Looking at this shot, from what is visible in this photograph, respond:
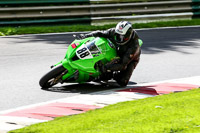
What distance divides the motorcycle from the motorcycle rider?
0.54 ft

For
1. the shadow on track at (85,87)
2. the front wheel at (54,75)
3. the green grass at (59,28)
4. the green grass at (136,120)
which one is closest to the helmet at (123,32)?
the shadow on track at (85,87)

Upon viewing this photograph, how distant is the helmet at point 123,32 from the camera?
837 centimetres

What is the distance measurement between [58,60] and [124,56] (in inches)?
125

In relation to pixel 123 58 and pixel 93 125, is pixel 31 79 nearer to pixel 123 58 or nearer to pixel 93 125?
pixel 123 58

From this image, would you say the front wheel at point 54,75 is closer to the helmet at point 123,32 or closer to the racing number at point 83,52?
the racing number at point 83,52

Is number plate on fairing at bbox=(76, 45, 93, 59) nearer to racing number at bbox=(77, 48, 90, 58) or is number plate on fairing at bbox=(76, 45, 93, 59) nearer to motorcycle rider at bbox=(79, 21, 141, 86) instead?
racing number at bbox=(77, 48, 90, 58)

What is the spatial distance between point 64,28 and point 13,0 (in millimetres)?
1960

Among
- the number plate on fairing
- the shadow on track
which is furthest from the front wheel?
the number plate on fairing

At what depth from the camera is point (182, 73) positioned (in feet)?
32.9

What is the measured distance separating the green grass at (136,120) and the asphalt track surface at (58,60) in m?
1.56

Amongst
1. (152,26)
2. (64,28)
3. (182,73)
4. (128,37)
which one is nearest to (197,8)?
(152,26)

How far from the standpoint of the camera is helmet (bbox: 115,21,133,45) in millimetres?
8367

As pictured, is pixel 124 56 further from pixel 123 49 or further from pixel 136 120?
pixel 136 120

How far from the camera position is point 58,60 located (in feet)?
36.9
